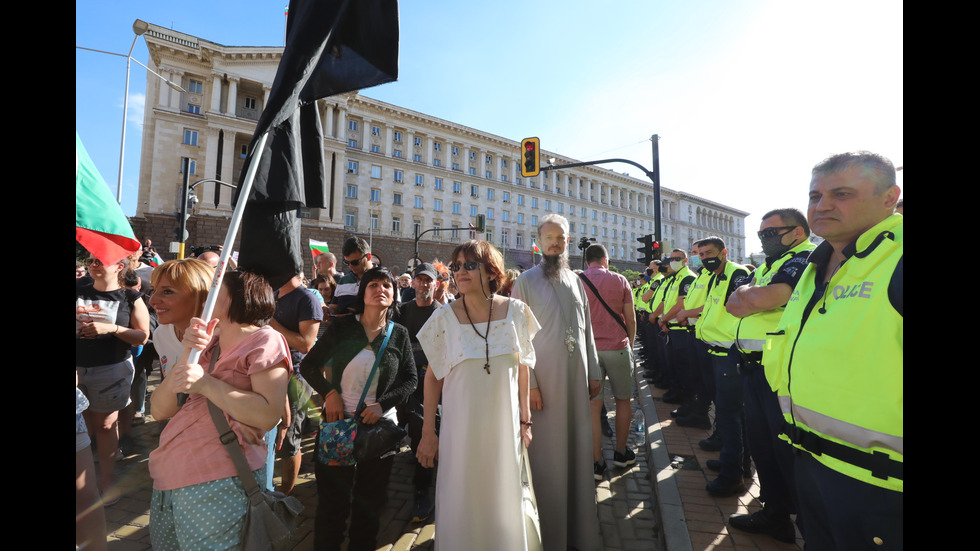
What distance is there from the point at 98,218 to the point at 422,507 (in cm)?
283

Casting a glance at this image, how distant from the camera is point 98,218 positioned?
2338 millimetres

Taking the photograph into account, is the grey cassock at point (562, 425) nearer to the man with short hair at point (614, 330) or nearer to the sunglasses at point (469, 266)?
the sunglasses at point (469, 266)

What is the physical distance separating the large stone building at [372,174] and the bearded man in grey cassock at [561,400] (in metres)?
Answer: 17.5

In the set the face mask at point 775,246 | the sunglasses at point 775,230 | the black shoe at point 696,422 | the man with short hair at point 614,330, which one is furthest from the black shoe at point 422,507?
the black shoe at point 696,422

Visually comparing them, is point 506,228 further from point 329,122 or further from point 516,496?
point 516,496

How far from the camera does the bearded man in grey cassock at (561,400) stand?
2873 mm

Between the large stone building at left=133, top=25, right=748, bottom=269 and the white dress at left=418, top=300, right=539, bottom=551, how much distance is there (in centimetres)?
1788

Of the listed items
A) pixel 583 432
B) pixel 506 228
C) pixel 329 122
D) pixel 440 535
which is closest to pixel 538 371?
pixel 583 432

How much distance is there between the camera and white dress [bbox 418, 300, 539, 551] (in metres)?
2.32

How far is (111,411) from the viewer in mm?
3576

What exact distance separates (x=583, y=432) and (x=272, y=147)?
2564mm

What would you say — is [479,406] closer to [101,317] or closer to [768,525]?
[768,525]

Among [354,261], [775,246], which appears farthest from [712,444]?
[354,261]

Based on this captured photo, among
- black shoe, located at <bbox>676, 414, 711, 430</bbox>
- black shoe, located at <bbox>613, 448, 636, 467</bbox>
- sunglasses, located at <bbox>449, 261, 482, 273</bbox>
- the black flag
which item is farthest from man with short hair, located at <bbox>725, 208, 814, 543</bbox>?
the black flag
